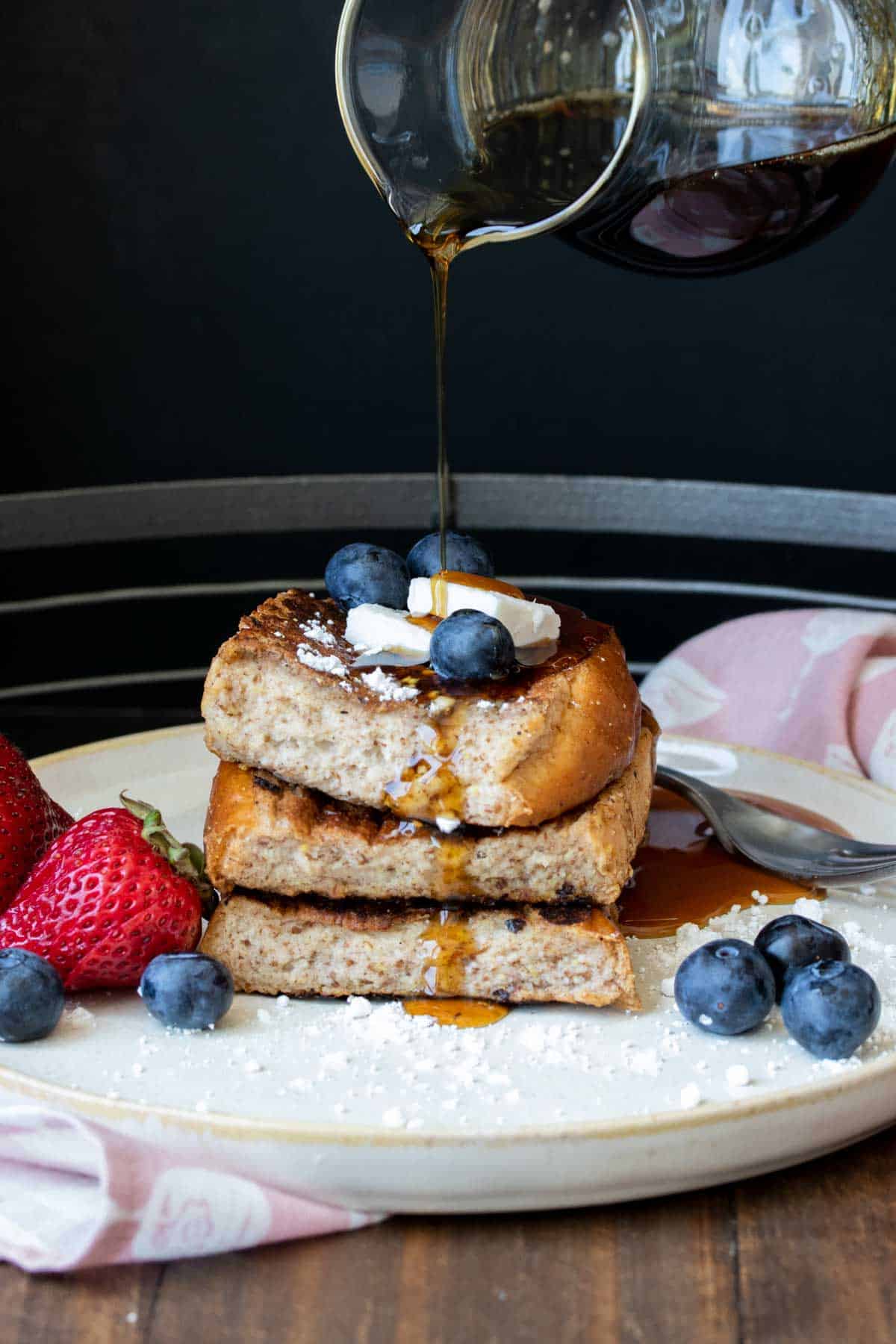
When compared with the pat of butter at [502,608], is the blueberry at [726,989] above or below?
A: below

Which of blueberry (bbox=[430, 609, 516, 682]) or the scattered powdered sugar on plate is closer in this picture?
the scattered powdered sugar on plate

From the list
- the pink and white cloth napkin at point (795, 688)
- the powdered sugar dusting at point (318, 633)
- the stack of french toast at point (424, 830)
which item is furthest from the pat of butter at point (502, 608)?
the pink and white cloth napkin at point (795, 688)

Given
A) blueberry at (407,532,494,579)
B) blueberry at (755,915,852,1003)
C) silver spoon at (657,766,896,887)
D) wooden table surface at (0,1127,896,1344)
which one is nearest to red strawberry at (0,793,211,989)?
wooden table surface at (0,1127,896,1344)

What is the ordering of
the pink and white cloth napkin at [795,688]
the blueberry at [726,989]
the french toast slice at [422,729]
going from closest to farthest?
the blueberry at [726,989], the french toast slice at [422,729], the pink and white cloth napkin at [795,688]

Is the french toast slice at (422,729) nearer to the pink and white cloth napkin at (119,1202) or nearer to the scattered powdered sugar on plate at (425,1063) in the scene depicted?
the scattered powdered sugar on plate at (425,1063)

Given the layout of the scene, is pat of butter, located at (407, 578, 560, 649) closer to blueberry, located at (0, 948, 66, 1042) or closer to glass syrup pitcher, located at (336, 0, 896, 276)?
glass syrup pitcher, located at (336, 0, 896, 276)

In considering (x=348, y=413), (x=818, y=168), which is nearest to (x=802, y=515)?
(x=348, y=413)

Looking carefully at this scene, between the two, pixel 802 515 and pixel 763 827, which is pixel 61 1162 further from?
pixel 802 515
